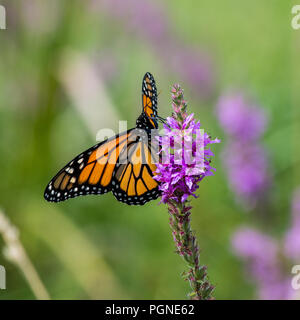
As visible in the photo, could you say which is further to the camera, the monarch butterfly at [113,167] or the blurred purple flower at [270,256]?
the blurred purple flower at [270,256]

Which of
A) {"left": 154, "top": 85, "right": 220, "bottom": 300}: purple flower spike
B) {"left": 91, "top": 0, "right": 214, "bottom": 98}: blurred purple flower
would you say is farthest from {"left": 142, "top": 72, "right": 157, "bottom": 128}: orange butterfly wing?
{"left": 91, "top": 0, "right": 214, "bottom": 98}: blurred purple flower

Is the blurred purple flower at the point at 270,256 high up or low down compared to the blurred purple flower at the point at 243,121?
down

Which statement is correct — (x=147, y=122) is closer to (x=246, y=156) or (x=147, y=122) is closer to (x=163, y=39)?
(x=246, y=156)

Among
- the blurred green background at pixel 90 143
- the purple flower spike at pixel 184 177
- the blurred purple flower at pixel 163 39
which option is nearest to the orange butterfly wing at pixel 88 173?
the purple flower spike at pixel 184 177

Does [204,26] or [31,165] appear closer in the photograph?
[31,165]

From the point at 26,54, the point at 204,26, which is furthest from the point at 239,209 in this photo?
the point at 204,26

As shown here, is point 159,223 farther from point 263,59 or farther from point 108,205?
point 263,59

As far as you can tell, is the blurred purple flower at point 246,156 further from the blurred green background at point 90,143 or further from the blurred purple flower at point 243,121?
the blurred green background at point 90,143
